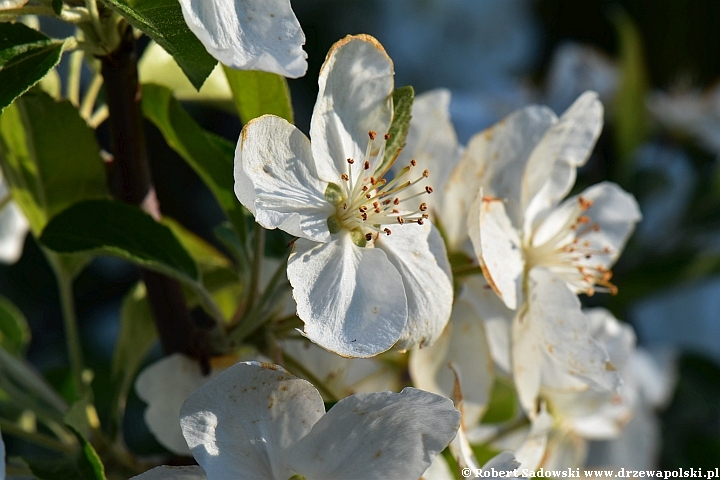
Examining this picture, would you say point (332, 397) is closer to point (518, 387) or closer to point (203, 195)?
point (518, 387)

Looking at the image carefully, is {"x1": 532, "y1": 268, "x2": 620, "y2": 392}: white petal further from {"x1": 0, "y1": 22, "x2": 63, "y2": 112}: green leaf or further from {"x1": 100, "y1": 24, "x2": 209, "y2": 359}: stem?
{"x1": 0, "y1": 22, "x2": 63, "y2": 112}: green leaf

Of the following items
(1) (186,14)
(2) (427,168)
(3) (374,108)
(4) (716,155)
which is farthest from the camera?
(4) (716,155)

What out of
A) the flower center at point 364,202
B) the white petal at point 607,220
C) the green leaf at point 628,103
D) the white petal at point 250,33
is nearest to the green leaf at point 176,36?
the white petal at point 250,33

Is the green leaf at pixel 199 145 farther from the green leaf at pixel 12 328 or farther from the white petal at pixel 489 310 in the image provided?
the green leaf at pixel 12 328

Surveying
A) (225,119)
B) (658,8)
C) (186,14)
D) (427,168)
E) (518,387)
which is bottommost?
(225,119)

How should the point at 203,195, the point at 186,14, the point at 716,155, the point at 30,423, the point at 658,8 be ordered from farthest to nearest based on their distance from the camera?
1. the point at 658,8
2. the point at 203,195
3. the point at 716,155
4. the point at 30,423
5. the point at 186,14

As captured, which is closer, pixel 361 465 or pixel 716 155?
pixel 361 465

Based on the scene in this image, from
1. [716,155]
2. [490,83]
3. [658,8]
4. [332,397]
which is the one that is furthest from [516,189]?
[658,8]
